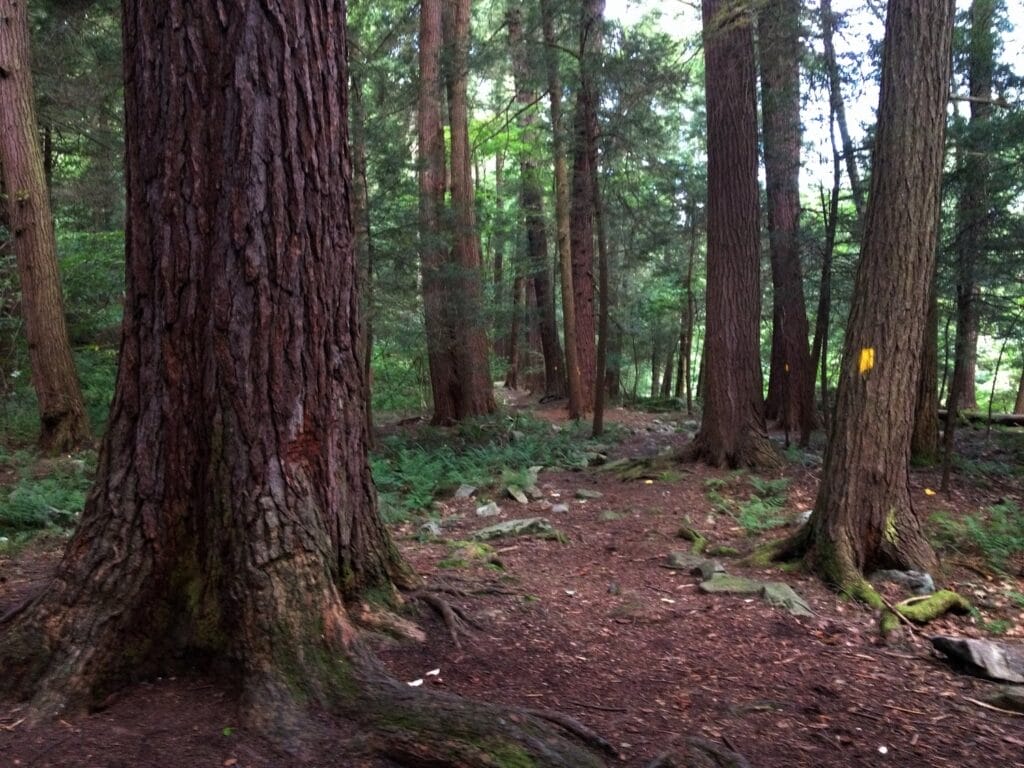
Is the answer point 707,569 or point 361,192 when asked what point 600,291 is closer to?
point 361,192

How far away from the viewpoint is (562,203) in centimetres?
1367

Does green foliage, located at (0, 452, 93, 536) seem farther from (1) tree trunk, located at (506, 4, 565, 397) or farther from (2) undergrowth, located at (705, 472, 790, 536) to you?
(1) tree trunk, located at (506, 4, 565, 397)

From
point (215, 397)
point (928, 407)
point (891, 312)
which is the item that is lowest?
point (928, 407)

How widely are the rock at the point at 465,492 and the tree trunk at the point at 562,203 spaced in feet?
18.8

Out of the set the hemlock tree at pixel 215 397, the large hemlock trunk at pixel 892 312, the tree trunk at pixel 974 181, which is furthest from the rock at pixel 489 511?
the tree trunk at pixel 974 181

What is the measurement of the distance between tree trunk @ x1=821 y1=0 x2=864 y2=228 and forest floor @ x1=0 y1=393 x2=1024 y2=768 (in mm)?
5865

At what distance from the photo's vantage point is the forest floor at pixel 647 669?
2811 mm

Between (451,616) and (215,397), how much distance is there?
159 centimetres

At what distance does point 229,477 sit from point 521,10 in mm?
14303

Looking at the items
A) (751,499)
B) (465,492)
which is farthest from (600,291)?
(751,499)

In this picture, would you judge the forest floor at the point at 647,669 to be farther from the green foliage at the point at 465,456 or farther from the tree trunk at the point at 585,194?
the tree trunk at the point at 585,194

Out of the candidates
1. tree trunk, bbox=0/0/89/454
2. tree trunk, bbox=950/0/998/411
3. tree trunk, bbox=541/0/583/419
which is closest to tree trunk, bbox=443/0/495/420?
tree trunk, bbox=541/0/583/419

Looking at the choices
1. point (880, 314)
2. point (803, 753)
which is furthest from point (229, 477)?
point (880, 314)

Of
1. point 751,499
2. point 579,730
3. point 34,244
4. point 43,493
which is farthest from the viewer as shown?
point 34,244
